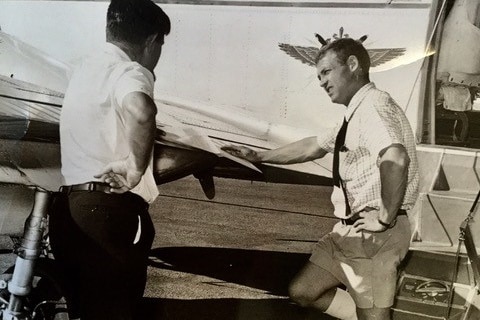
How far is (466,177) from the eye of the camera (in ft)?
7.47

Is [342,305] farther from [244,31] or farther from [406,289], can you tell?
[244,31]

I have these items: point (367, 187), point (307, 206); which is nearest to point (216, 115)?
point (307, 206)

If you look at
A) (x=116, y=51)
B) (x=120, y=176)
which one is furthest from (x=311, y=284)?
(x=116, y=51)

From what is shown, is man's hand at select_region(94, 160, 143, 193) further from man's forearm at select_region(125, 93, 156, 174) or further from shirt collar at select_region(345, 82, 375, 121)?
shirt collar at select_region(345, 82, 375, 121)

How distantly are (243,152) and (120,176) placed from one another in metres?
0.52

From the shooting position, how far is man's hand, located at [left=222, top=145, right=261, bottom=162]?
230 cm

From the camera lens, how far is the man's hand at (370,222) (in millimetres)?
2211

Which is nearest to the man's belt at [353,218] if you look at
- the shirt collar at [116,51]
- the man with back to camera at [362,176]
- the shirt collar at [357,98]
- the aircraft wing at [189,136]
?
the man with back to camera at [362,176]

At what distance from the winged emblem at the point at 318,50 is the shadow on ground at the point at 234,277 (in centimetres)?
81

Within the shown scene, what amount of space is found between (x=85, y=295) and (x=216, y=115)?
3.02ft

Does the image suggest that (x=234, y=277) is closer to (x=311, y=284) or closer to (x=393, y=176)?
(x=311, y=284)

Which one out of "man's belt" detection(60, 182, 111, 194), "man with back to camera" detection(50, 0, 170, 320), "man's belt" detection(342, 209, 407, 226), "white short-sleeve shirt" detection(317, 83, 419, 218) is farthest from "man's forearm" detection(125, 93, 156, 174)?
"man's belt" detection(342, 209, 407, 226)

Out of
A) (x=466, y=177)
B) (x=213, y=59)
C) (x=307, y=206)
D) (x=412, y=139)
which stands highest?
(x=213, y=59)

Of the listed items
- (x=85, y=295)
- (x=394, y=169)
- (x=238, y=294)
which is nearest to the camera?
(x=394, y=169)
